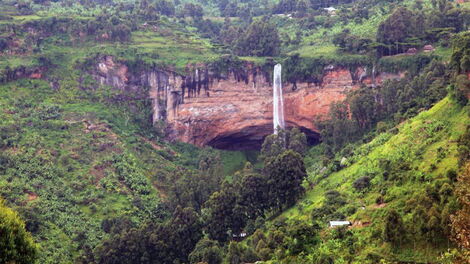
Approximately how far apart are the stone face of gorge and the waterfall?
447 mm

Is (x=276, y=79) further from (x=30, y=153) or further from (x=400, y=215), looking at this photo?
(x=400, y=215)

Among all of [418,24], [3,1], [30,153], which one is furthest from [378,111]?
[3,1]

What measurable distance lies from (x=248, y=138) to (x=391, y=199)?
93.3ft

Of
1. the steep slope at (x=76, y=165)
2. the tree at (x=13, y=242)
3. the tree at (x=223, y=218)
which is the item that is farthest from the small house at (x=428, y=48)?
the tree at (x=13, y=242)

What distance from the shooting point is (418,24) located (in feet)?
178

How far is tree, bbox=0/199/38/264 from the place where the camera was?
23.0 m

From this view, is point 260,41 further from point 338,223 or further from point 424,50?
point 338,223

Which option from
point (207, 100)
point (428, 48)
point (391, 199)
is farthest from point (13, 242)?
point (428, 48)

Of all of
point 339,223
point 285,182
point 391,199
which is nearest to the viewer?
point 391,199

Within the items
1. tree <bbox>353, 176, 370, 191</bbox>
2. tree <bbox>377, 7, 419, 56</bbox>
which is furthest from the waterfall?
tree <bbox>353, 176, 370, 191</bbox>

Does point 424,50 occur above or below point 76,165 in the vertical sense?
above

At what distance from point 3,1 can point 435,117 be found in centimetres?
4425

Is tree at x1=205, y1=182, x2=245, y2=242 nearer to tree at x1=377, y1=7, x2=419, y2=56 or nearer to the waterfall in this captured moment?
the waterfall

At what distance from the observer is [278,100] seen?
58.4 m
